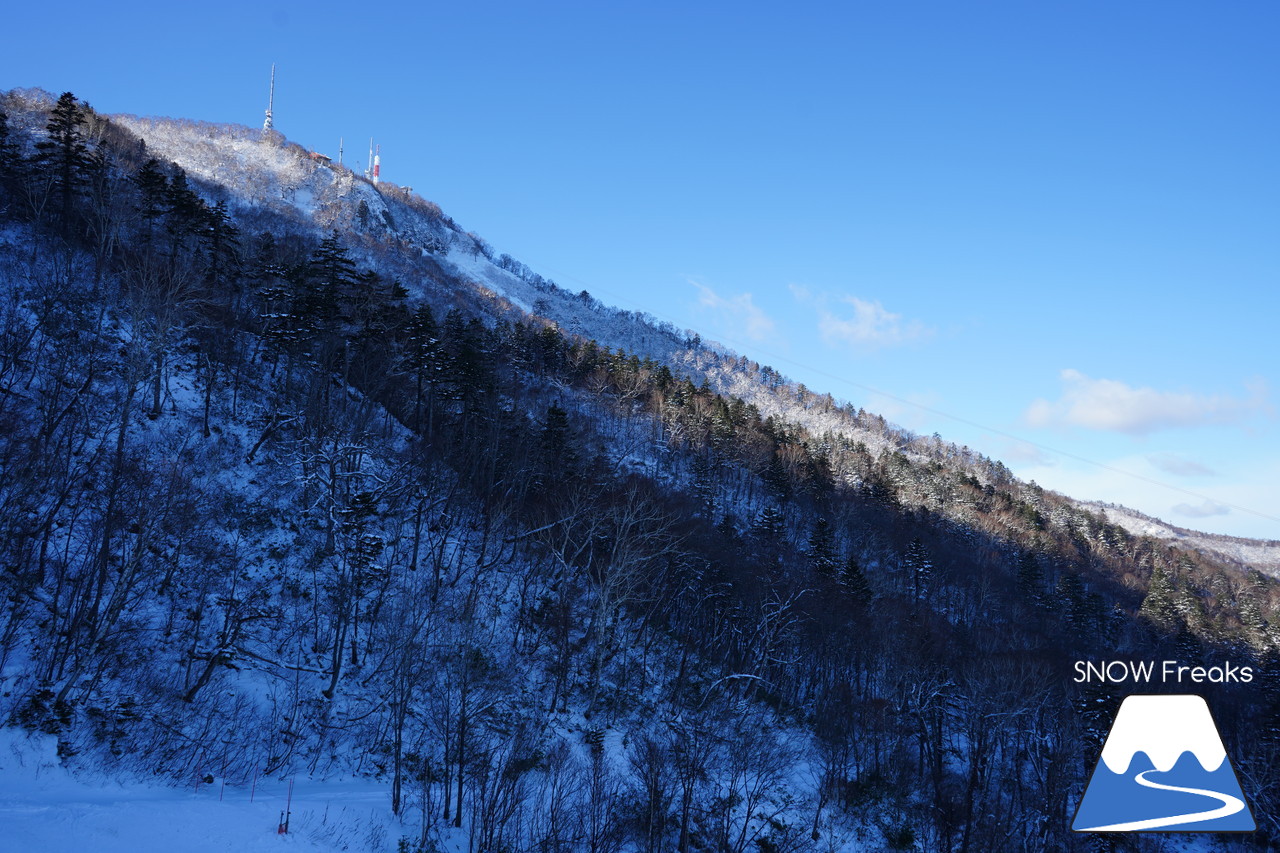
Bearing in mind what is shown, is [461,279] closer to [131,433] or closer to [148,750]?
[131,433]

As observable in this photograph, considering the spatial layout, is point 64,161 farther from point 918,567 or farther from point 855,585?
point 918,567

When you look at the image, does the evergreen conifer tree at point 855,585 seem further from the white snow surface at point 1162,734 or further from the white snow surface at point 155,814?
the white snow surface at point 155,814

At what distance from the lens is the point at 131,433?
35.0 metres

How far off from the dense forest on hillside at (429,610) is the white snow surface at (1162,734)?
42.4ft

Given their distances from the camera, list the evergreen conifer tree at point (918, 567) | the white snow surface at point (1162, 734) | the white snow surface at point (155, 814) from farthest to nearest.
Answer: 1. the evergreen conifer tree at point (918, 567)
2. the white snow surface at point (1162, 734)
3. the white snow surface at point (155, 814)

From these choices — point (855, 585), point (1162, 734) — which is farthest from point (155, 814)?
point (855, 585)

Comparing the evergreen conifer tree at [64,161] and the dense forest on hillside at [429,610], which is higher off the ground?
the evergreen conifer tree at [64,161]

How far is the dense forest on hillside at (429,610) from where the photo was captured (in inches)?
987

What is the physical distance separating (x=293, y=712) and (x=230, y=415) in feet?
78.3

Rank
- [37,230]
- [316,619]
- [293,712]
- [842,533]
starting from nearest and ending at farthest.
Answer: [293,712] → [316,619] → [37,230] → [842,533]

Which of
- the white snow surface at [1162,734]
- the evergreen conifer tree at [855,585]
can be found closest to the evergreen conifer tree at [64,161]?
the evergreen conifer tree at [855,585]

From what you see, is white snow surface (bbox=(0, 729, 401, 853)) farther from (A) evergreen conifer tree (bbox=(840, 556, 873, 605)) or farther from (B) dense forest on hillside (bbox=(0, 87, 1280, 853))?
(A) evergreen conifer tree (bbox=(840, 556, 873, 605))

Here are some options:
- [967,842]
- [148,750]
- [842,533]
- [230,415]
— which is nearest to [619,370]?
[842,533]

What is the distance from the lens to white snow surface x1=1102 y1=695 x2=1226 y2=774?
23516 mm
